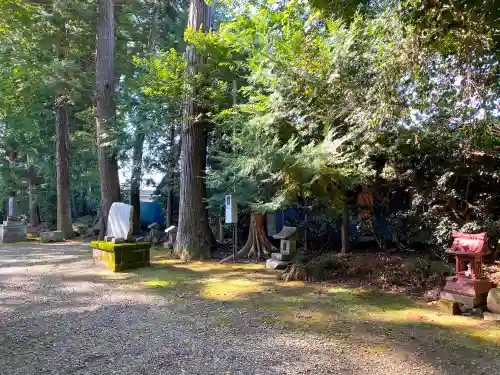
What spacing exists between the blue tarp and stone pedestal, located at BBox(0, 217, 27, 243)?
15.6 ft

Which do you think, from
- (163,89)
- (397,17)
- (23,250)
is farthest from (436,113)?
(23,250)

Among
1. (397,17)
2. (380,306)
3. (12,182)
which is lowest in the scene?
(380,306)

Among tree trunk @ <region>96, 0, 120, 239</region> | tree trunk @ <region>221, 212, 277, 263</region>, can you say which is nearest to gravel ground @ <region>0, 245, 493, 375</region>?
tree trunk @ <region>221, 212, 277, 263</region>

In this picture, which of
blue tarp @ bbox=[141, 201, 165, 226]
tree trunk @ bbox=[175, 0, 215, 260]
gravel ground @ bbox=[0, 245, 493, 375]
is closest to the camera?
gravel ground @ bbox=[0, 245, 493, 375]

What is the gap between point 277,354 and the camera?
10.4ft

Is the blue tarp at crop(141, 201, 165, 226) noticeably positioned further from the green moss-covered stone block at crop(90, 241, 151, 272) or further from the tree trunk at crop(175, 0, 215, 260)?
the green moss-covered stone block at crop(90, 241, 151, 272)

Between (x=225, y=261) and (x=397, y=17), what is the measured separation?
20.6ft

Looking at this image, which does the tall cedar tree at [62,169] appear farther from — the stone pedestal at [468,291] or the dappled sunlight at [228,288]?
the stone pedestal at [468,291]

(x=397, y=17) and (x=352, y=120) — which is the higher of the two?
(x=397, y=17)

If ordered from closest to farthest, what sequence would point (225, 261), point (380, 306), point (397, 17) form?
1. point (397, 17)
2. point (380, 306)
3. point (225, 261)

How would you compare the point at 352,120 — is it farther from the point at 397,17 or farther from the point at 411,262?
the point at 411,262

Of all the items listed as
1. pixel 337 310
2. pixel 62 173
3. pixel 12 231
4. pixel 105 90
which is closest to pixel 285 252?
pixel 337 310

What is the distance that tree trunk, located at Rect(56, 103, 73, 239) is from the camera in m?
14.5

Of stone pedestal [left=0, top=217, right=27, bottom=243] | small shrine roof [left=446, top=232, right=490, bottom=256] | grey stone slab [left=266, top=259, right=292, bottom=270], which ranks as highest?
small shrine roof [left=446, top=232, right=490, bottom=256]
